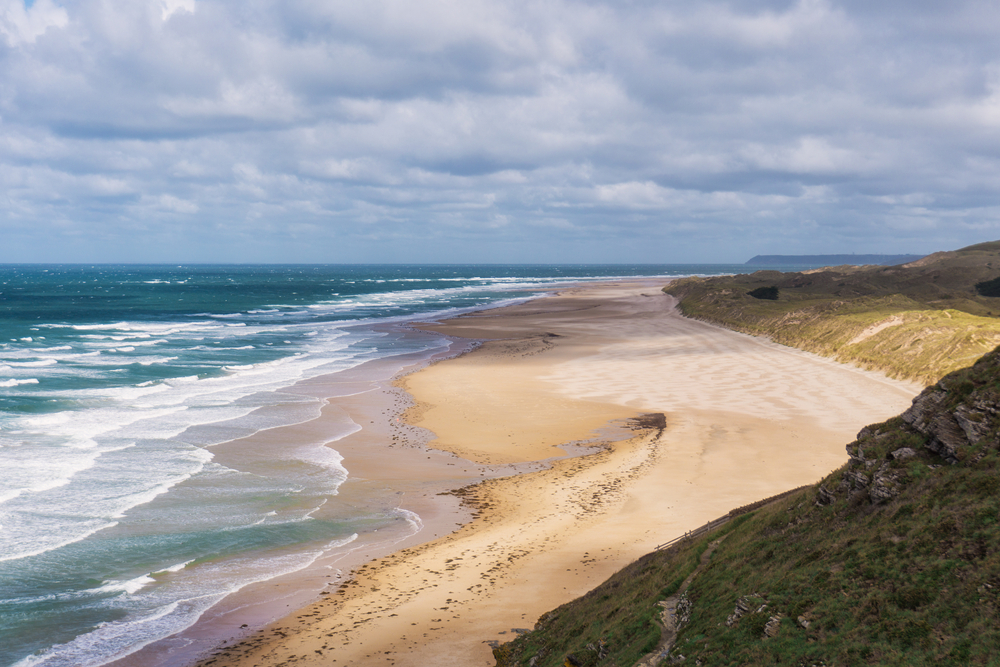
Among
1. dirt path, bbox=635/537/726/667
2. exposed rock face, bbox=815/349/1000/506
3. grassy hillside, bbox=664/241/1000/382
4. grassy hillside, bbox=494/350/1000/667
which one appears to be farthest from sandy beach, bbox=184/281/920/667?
exposed rock face, bbox=815/349/1000/506

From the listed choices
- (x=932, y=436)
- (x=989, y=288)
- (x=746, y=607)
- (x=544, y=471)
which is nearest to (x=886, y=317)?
(x=544, y=471)

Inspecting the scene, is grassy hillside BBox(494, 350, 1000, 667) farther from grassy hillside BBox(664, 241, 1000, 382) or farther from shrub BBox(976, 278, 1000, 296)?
shrub BBox(976, 278, 1000, 296)

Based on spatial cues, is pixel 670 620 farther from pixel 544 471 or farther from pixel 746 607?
pixel 544 471

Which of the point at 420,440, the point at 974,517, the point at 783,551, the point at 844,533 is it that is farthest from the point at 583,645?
the point at 420,440

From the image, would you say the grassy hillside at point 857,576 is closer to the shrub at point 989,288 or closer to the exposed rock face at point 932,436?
the exposed rock face at point 932,436

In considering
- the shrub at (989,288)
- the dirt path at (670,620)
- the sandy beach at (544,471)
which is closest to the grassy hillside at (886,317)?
the shrub at (989,288)

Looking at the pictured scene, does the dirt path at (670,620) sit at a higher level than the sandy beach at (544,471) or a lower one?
higher
